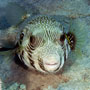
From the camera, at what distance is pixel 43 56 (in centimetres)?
161

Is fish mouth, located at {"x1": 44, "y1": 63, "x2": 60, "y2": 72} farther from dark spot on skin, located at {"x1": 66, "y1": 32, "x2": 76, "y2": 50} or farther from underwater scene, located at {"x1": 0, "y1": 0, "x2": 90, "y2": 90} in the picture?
dark spot on skin, located at {"x1": 66, "y1": 32, "x2": 76, "y2": 50}

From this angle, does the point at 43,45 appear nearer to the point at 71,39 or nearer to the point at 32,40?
the point at 32,40

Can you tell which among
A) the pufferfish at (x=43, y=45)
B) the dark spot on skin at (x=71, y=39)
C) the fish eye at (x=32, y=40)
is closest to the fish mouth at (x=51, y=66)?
the pufferfish at (x=43, y=45)

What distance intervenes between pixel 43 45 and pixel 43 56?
5.0 inches

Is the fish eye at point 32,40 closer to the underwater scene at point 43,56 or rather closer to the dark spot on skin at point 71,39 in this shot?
the underwater scene at point 43,56

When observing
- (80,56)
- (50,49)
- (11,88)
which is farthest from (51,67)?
(80,56)

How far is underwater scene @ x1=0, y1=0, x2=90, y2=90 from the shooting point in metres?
1.69

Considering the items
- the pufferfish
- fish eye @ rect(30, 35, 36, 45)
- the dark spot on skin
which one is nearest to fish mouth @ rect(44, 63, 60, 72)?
the pufferfish

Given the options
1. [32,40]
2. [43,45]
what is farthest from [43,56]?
[32,40]

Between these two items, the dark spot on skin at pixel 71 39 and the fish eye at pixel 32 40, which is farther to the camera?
the dark spot on skin at pixel 71 39

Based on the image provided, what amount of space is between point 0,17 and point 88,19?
70.7 inches

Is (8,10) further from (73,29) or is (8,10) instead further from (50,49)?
(50,49)

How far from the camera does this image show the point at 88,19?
3.00m

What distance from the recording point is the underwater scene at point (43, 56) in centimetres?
169
